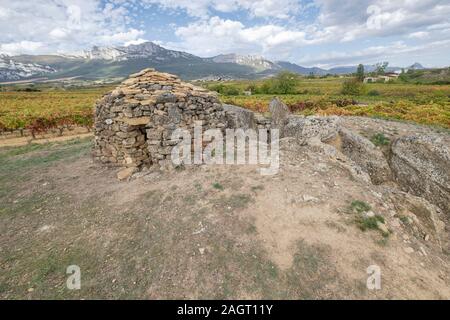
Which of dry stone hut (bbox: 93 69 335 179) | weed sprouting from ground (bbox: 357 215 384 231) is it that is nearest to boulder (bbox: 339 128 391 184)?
dry stone hut (bbox: 93 69 335 179)

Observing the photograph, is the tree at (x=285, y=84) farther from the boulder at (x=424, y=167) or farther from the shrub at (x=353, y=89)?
the boulder at (x=424, y=167)

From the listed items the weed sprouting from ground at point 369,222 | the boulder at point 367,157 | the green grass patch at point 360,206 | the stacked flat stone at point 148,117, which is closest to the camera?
the weed sprouting from ground at point 369,222

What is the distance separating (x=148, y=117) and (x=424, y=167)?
9581 mm

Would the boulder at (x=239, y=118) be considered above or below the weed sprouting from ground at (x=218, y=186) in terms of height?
above

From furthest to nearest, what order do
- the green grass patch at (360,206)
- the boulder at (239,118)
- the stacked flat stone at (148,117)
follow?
the boulder at (239,118)
the stacked flat stone at (148,117)
the green grass patch at (360,206)

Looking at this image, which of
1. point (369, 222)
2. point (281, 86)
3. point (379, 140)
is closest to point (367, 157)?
point (379, 140)

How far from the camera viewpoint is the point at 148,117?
29.4 ft

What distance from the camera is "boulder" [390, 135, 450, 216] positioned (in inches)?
328

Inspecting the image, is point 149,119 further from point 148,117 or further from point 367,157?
point 367,157

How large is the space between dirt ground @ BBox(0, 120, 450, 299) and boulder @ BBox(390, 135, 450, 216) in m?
2.32

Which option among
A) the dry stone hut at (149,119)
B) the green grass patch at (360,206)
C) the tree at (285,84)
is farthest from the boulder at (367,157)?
the tree at (285,84)

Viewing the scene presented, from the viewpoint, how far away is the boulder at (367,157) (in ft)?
30.1

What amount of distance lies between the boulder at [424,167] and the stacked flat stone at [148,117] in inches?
261

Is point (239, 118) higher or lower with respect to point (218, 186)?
higher
